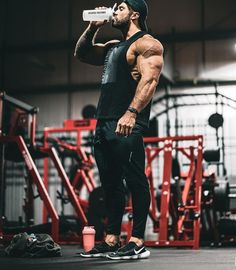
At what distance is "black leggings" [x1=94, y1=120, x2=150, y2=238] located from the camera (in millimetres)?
3070

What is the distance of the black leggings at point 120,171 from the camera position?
307 centimetres

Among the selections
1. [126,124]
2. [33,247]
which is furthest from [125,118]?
[33,247]

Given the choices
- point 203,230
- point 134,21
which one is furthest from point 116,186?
point 203,230

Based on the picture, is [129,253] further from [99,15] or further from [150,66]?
[99,15]

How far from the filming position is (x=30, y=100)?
1191cm

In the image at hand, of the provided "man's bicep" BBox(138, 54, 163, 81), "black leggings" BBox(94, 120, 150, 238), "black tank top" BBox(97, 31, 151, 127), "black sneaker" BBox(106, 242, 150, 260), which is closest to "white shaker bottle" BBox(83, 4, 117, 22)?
"black tank top" BBox(97, 31, 151, 127)

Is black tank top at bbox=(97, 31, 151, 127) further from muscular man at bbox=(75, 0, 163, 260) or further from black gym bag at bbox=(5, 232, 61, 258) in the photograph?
black gym bag at bbox=(5, 232, 61, 258)

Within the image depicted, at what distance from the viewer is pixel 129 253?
2.96 meters

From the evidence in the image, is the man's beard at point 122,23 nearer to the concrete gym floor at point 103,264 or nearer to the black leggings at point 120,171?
the black leggings at point 120,171

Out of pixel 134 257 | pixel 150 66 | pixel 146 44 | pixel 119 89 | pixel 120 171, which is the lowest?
pixel 134 257

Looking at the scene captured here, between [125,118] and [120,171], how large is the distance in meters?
0.37

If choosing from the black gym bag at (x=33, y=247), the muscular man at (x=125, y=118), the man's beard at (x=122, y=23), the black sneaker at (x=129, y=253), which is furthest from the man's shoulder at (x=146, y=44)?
the black gym bag at (x=33, y=247)

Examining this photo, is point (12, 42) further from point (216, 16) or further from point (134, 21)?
point (134, 21)

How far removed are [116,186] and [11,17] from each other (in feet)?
29.8
